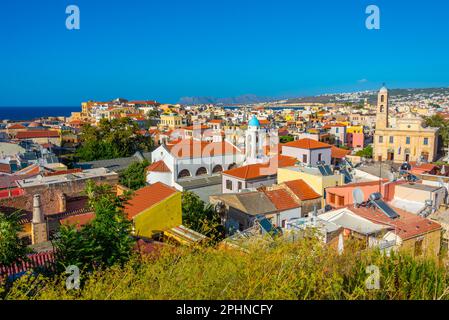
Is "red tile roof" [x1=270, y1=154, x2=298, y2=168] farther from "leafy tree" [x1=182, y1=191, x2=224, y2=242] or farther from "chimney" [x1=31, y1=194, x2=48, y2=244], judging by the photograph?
"chimney" [x1=31, y1=194, x2=48, y2=244]

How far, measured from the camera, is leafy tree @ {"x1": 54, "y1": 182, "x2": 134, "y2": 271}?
8516 mm

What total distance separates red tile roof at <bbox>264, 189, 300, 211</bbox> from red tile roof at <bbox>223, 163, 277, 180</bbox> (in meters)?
5.64

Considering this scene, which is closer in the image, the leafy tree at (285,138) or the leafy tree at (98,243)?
the leafy tree at (98,243)

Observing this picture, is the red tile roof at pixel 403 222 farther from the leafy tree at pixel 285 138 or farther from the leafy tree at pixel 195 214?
the leafy tree at pixel 285 138

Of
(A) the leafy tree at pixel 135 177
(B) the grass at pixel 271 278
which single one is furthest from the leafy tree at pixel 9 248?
(A) the leafy tree at pixel 135 177

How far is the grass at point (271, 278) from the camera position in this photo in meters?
5.01

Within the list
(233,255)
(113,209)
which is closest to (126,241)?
(113,209)

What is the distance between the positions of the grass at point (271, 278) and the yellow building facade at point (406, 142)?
3802cm

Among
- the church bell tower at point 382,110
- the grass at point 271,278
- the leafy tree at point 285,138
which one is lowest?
the leafy tree at point 285,138

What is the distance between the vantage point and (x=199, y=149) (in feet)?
102

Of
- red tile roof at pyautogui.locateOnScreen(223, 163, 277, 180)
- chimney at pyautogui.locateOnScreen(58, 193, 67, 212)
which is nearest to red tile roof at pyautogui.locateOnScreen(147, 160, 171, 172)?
red tile roof at pyautogui.locateOnScreen(223, 163, 277, 180)

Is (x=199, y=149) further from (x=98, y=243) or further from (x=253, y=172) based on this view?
(x=98, y=243)

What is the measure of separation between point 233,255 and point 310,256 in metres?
1.34
